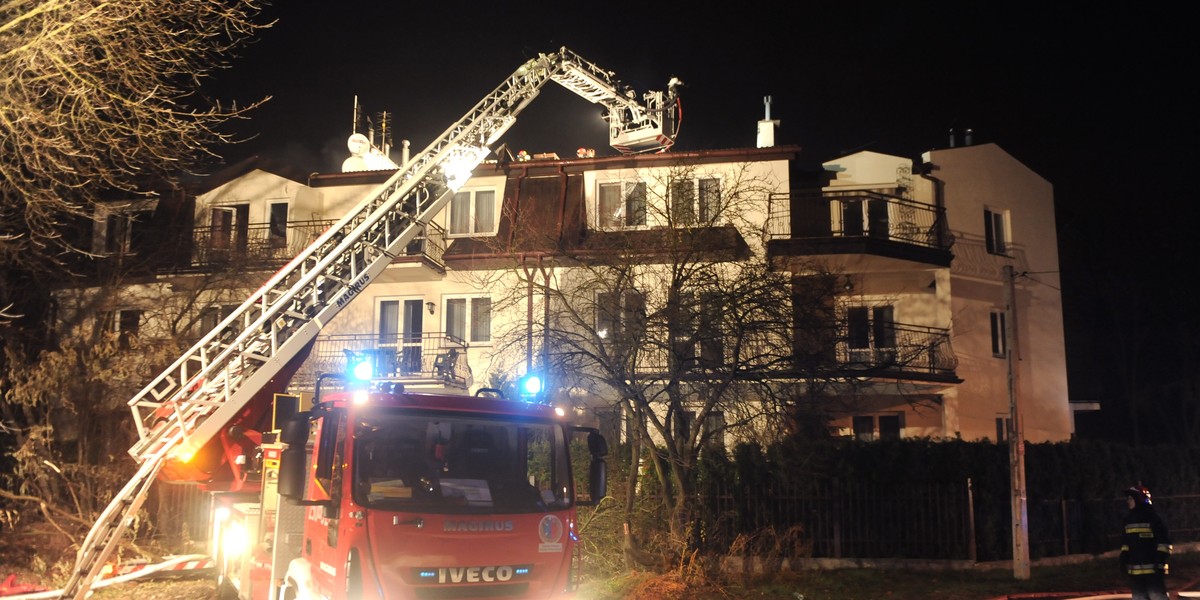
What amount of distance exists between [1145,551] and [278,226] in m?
20.7

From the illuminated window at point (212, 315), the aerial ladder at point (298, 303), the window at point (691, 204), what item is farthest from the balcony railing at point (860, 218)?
the illuminated window at point (212, 315)

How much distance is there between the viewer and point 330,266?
13.7 metres

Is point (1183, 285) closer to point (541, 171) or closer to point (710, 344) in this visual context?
point (541, 171)

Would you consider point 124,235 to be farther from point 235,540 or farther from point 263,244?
point 235,540

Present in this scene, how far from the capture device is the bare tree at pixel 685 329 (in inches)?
512

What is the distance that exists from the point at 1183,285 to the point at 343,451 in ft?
117

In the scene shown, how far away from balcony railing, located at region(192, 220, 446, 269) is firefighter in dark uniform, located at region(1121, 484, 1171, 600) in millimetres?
15311

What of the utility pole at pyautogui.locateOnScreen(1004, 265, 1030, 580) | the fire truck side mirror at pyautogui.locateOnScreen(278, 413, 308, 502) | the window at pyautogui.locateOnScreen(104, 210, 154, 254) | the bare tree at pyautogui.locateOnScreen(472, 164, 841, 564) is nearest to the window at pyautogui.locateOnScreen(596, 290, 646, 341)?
the bare tree at pyautogui.locateOnScreen(472, 164, 841, 564)

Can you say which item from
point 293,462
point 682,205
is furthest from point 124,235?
point 293,462

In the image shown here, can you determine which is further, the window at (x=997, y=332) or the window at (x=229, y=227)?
the window at (x=997, y=332)

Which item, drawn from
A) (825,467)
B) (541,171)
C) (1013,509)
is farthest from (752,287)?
(541,171)

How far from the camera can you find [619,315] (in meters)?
13.6

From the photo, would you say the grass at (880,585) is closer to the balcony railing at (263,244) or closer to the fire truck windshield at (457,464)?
the fire truck windshield at (457,464)

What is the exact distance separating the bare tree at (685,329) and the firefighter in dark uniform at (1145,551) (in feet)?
14.4
